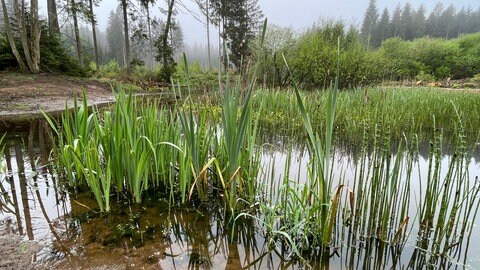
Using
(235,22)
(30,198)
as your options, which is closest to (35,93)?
(30,198)

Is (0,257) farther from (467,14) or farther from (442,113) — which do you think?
(467,14)

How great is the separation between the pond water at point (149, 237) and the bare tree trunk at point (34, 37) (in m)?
9.95

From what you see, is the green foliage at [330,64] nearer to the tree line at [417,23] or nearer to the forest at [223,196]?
the forest at [223,196]

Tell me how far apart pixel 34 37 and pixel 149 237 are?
37.4ft

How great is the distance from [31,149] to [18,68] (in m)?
9.66

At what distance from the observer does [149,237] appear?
1.51 metres

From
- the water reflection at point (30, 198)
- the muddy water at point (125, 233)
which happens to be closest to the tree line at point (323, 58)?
the water reflection at point (30, 198)

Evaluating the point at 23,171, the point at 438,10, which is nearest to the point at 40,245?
the point at 23,171

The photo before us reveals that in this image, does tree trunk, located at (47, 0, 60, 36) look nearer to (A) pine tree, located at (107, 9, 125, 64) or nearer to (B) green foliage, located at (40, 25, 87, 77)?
(B) green foliage, located at (40, 25, 87, 77)

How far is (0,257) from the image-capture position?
1266mm

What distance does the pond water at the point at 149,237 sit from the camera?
4.31 ft

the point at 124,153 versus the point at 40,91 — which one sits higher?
the point at 40,91

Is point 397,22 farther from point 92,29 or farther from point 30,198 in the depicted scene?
point 30,198

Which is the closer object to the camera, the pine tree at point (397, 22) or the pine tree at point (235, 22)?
the pine tree at point (235, 22)
